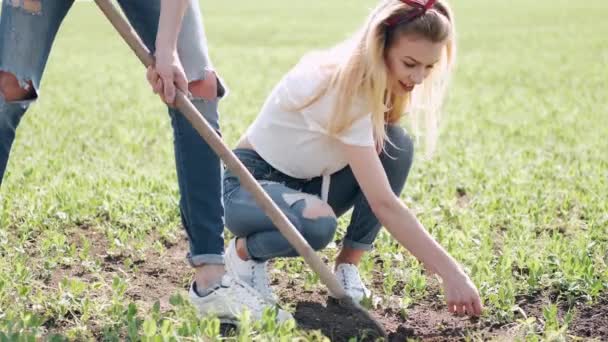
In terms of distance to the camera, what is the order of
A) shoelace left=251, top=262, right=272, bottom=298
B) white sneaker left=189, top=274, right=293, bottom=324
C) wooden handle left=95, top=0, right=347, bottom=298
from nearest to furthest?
1. wooden handle left=95, top=0, right=347, bottom=298
2. white sneaker left=189, top=274, right=293, bottom=324
3. shoelace left=251, top=262, right=272, bottom=298

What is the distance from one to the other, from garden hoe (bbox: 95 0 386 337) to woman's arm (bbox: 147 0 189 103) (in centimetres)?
4

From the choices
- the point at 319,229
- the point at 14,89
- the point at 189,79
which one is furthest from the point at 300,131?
the point at 14,89

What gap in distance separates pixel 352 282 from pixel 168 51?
4.37ft

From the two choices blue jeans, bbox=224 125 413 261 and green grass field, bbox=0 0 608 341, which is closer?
green grass field, bbox=0 0 608 341

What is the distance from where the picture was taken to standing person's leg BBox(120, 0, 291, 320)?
3.49m

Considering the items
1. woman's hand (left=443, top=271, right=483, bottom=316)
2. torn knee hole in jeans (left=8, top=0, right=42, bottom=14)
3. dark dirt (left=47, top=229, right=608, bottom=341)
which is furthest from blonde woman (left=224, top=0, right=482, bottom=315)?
torn knee hole in jeans (left=8, top=0, right=42, bottom=14)

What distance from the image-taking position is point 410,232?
3.51 m

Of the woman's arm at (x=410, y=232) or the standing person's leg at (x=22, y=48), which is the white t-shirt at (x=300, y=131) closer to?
the woman's arm at (x=410, y=232)

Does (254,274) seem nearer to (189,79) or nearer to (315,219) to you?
(315,219)

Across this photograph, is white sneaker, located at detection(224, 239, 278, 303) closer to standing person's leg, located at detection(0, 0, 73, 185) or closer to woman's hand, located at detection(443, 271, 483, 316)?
woman's hand, located at detection(443, 271, 483, 316)

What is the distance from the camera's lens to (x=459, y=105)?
11.4 meters

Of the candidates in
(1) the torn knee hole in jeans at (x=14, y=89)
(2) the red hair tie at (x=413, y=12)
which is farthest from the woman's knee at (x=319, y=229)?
(1) the torn knee hole in jeans at (x=14, y=89)

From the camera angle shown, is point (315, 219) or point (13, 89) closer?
point (13, 89)

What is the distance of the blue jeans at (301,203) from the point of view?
383 centimetres
